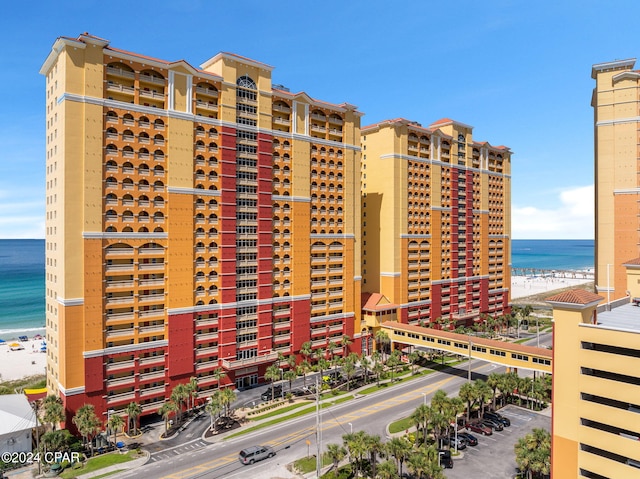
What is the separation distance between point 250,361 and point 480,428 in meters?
42.3

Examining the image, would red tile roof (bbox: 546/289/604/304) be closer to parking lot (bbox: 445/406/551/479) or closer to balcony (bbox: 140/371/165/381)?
parking lot (bbox: 445/406/551/479)

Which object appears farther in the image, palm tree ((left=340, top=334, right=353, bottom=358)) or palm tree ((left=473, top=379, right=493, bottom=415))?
palm tree ((left=340, top=334, right=353, bottom=358))

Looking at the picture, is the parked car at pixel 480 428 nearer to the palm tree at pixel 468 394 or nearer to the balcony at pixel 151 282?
the palm tree at pixel 468 394

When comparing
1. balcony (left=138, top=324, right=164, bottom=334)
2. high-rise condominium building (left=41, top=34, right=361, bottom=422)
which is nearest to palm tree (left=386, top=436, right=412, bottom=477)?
high-rise condominium building (left=41, top=34, right=361, bottom=422)

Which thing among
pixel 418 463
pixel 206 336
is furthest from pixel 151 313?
pixel 418 463

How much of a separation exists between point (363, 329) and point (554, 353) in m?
70.8

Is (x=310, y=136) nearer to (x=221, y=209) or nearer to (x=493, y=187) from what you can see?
(x=221, y=209)

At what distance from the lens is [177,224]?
75.3 metres

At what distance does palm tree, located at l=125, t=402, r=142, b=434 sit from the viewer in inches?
2517

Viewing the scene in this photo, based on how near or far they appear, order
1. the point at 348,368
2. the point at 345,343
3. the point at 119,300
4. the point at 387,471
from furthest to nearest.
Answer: the point at 345,343 → the point at 348,368 → the point at 119,300 → the point at 387,471

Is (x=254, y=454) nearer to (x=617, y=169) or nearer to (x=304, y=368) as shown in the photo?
(x=304, y=368)

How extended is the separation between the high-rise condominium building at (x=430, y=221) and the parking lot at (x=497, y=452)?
4388 centimetres

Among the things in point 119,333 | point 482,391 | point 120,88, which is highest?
point 120,88

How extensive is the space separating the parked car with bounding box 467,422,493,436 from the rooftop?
86.3ft
